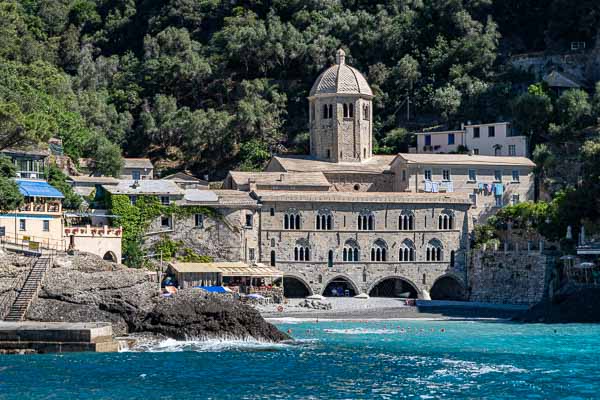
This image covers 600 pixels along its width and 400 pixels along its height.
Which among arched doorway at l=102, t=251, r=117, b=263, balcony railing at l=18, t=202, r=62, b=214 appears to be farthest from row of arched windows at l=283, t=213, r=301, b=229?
balcony railing at l=18, t=202, r=62, b=214

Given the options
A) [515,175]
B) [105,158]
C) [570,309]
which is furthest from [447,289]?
[105,158]

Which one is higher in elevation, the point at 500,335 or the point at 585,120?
the point at 585,120

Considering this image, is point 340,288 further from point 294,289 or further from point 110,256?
point 110,256

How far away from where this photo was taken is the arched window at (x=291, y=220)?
76750 millimetres

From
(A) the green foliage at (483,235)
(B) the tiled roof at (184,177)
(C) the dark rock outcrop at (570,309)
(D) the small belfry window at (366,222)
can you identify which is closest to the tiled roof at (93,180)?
(B) the tiled roof at (184,177)

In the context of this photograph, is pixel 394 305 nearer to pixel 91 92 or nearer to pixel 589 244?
pixel 589 244

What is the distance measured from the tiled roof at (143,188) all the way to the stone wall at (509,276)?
17.8 metres

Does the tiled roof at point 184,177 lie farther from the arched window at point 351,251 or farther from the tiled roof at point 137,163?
the arched window at point 351,251

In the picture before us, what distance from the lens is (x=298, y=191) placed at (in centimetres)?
7944

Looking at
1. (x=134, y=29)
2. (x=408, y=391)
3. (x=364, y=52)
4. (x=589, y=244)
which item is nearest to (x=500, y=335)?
(x=589, y=244)

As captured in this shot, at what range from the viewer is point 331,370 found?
46.9 m

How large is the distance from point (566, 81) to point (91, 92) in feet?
113

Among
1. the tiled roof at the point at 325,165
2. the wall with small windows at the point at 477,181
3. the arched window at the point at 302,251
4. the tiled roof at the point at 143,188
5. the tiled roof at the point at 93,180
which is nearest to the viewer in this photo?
the tiled roof at the point at 143,188

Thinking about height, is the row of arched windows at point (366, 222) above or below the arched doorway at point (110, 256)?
above
